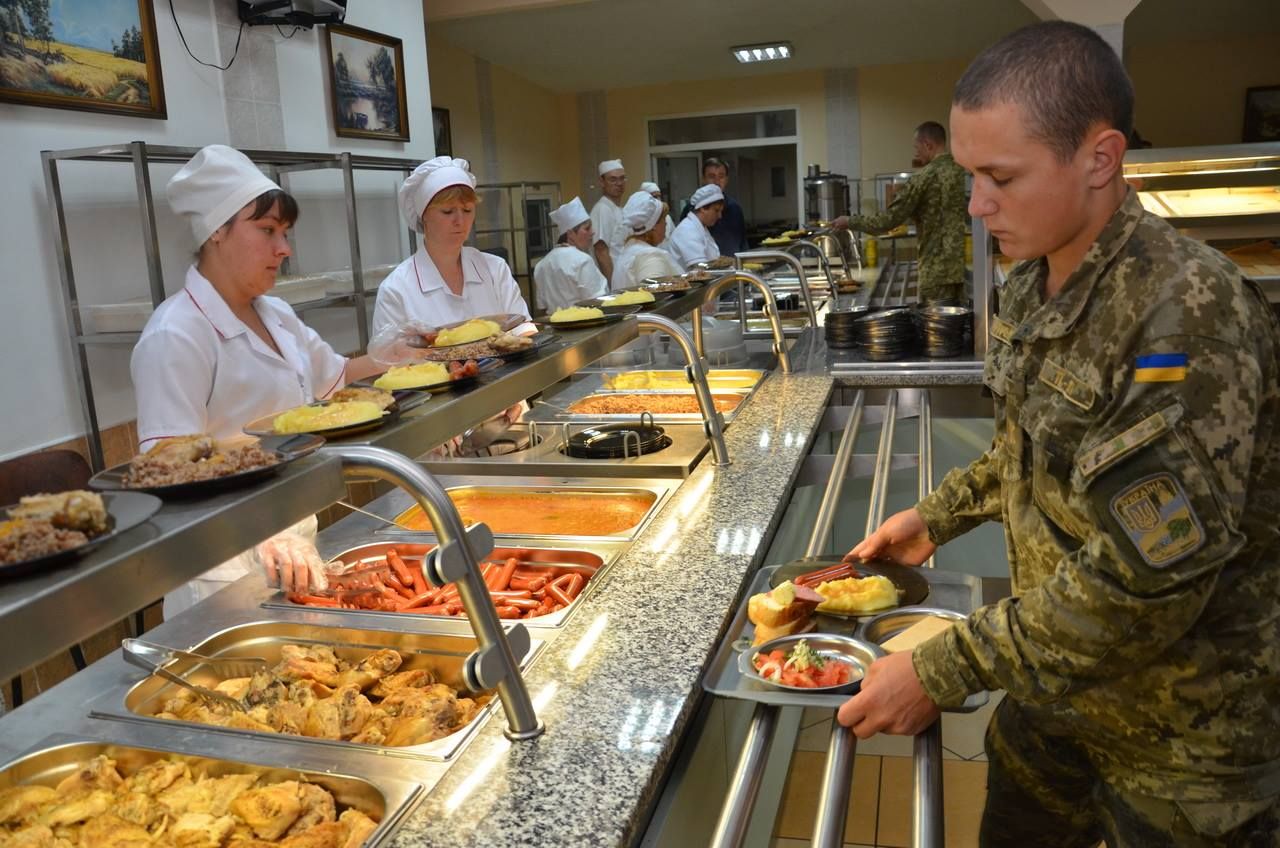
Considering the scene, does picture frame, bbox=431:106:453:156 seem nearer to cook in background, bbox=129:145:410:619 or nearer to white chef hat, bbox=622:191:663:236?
white chef hat, bbox=622:191:663:236

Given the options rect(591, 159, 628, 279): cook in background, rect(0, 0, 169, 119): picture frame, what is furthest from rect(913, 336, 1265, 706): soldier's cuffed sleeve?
rect(591, 159, 628, 279): cook in background

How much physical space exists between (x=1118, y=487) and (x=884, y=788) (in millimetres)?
2100

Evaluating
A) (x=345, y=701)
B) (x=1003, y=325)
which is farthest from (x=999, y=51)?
(x=345, y=701)

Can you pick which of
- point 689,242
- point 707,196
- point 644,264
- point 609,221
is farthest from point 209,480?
point 609,221

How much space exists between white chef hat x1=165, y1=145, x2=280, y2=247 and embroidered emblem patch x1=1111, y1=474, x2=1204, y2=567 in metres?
1.79

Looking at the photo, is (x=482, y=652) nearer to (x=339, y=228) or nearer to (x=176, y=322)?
(x=176, y=322)

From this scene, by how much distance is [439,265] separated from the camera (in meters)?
3.22

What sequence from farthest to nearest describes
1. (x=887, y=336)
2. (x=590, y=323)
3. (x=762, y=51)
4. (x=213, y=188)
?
(x=762, y=51) < (x=887, y=336) < (x=590, y=323) < (x=213, y=188)

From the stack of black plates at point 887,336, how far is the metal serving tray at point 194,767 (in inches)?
111

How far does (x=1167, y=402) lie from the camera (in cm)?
95

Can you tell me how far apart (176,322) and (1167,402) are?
6.03ft

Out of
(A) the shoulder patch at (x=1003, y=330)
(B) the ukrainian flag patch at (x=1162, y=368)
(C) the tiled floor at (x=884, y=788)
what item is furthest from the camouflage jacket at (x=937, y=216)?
(B) the ukrainian flag patch at (x=1162, y=368)

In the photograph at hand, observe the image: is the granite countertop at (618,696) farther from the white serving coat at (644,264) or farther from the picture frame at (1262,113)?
the picture frame at (1262,113)

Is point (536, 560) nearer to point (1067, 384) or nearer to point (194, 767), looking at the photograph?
point (194, 767)
